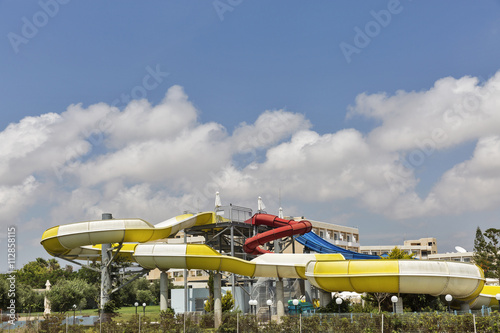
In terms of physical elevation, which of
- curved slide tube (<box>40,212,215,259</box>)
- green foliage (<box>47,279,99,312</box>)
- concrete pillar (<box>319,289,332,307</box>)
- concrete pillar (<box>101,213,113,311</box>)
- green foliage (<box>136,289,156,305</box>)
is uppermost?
curved slide tube (<box>40,212,215,259</box>)

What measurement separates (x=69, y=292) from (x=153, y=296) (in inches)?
735

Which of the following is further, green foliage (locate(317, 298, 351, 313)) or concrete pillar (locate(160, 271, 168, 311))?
concrete pillar (locate(160, 271, 168, 311))

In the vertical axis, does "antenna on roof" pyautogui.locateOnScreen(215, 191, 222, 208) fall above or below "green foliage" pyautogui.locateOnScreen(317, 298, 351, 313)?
above

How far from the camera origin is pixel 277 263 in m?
37.0

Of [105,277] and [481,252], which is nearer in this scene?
[105,277]

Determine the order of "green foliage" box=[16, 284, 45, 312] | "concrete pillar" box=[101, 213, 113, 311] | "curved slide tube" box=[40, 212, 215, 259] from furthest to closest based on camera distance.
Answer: "green foliage" box=[16, 284, 45, 312] → "concrete pillar" box=[101, 213, 113, 311] → "curved slide tube" box=[40, 212, 215, 259]

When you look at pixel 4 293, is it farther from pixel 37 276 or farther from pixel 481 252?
pixel 481 252

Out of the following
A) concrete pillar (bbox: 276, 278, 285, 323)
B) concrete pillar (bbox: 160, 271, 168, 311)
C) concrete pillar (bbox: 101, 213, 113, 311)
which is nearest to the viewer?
concrete pillar (bbox: 160, 271, 168, 311)

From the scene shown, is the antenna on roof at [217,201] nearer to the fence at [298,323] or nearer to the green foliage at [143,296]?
the fence at [298,323]

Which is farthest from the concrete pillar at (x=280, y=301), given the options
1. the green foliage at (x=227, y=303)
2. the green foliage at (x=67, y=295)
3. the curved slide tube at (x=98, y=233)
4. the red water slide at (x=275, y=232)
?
the green foliage at (x=67, y=295)

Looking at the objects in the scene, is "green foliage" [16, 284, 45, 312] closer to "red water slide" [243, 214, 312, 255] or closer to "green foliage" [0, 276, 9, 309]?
"green foliage" [0, 276, 9, 309]

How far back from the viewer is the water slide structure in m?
28.7

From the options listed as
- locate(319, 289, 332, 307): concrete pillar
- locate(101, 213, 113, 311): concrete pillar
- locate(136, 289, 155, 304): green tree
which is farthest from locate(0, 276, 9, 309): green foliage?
locate(319, 289, 332, 307): concrete pillar

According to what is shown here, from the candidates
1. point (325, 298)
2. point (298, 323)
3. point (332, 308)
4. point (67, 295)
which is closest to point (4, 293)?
point (67, 295)
